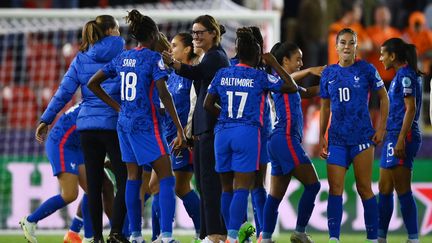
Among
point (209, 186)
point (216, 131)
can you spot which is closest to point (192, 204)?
point (209, 186)

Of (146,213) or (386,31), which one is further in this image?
(386,31)

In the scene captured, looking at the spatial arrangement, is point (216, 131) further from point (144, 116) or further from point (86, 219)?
point (86, 219)

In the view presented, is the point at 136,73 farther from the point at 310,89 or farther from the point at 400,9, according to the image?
the point at 400,9

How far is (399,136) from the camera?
32.1 ft

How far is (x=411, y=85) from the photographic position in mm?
9805

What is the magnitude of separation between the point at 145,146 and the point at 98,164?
29.8 inches

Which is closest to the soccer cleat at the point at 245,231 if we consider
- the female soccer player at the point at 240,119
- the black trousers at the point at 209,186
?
the black trousers at the point at 209,186

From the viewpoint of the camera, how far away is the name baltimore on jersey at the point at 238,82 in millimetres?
8922

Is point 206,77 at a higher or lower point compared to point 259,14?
lower

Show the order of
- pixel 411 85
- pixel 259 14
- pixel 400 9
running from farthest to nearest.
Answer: pixel 400 9
pixel 259 14
pixel 411 85

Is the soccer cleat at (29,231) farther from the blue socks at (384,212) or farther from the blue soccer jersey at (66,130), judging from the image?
the blue socks at (384,212)

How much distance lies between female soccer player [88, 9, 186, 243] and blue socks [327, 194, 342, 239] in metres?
1.41

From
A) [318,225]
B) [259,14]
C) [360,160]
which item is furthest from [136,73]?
[318,225]

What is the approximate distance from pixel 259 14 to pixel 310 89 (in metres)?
3.56
